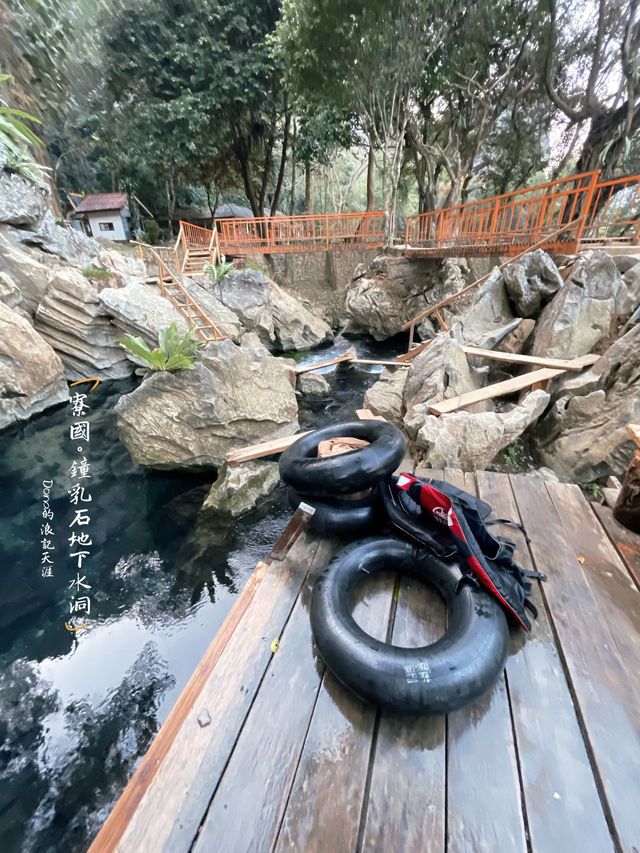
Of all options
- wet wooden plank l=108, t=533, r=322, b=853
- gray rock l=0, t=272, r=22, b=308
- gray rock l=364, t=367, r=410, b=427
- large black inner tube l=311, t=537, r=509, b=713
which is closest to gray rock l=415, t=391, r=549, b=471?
gray rock l=364, t=367, r=410, b=427

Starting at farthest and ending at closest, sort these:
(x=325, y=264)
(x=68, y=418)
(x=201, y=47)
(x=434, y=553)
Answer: (x=325, y=264) < (x=201, y=47) < (x=68, y=418) < (x=434, y=553)

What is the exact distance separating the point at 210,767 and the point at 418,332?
46.9 ft

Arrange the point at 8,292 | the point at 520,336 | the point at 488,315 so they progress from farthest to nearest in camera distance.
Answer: the point at 8,292 < the point at 488,315 < the point at 520,336

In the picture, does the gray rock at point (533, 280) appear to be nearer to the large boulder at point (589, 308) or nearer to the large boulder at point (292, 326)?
the large boulder at point (589, 308)

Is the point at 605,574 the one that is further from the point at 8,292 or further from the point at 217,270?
the point at 217,270

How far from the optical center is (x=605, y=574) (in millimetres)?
2006

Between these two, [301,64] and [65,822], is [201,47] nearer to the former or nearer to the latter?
[301,64]

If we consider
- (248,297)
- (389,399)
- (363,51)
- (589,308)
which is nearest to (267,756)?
(389,399)

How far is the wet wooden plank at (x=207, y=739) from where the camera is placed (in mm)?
1152

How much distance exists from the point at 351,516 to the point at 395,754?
1156mm

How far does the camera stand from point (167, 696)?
3.42m

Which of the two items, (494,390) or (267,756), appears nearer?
(267,756)

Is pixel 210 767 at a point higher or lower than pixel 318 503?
lower

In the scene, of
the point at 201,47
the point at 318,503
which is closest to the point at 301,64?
the point at 201,47
